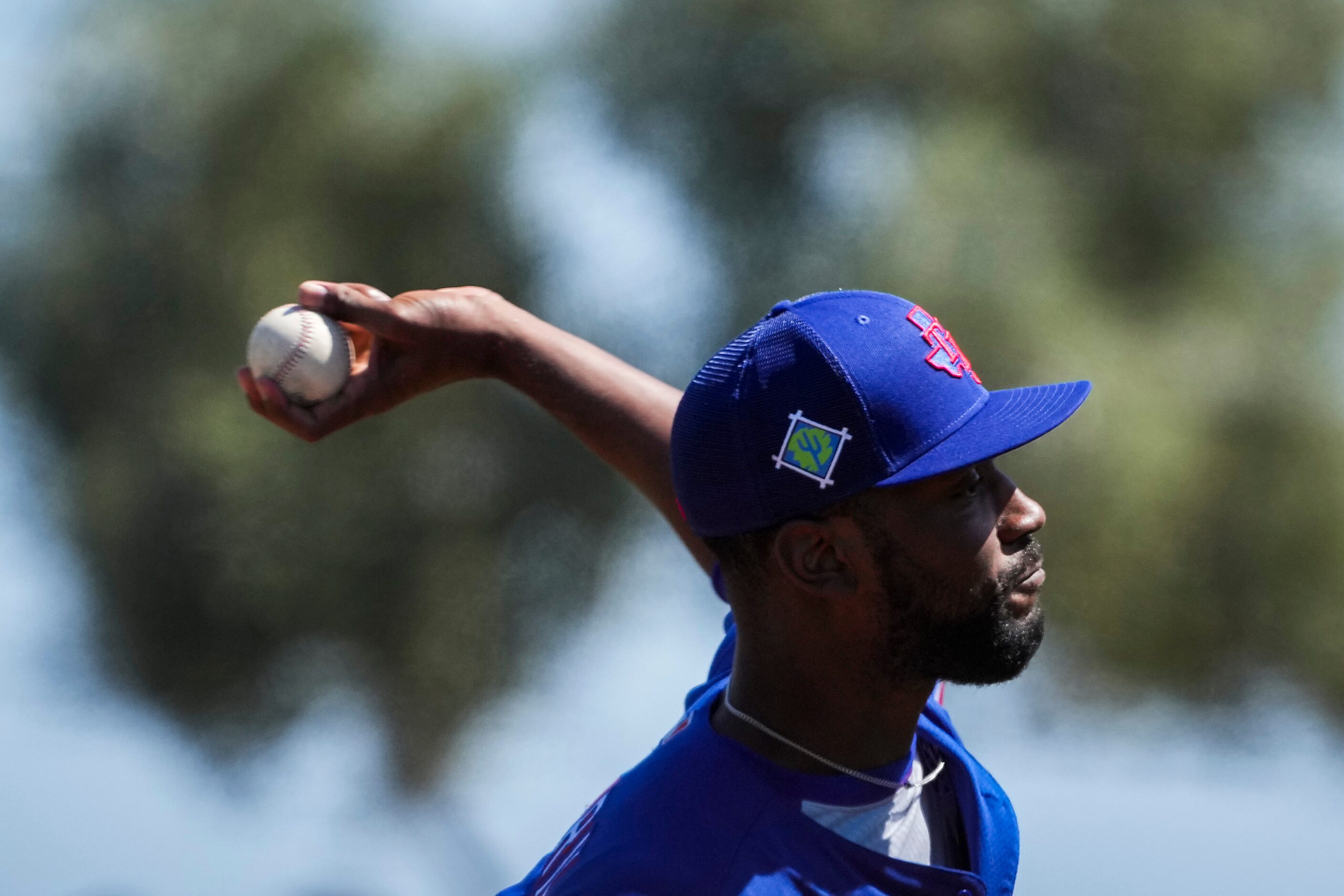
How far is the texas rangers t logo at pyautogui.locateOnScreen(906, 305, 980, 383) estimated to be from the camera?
258 cm

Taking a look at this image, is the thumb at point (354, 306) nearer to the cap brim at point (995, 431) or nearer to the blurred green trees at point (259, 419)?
the cap brim at point (995, 431)

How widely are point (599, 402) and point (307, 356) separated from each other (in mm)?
677

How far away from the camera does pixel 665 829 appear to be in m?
2.32

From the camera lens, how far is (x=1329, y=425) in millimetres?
18453

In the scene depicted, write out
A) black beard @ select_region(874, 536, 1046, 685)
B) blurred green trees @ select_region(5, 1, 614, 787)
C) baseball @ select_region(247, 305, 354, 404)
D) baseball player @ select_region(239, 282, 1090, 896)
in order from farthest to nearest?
1. blurred green trees @ select_region(5, 1, 614, 787)
2. baseball @ select_region(247, 305, 354, 404)
3. black beard @ select_region(874, 536, 1046, 685)
4. baseball player @ select_region(239, 282, 1090, 896)

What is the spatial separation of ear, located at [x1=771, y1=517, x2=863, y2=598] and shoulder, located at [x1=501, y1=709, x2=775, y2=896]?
34cm

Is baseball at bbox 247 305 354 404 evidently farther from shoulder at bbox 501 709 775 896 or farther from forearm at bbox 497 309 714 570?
shoulder at bbox 501 709 775 896

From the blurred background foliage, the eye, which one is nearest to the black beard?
the eye

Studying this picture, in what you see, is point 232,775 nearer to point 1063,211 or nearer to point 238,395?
point 238,395

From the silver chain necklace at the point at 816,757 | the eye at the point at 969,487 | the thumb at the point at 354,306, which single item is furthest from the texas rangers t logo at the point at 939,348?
the thumb at the point at 354,306

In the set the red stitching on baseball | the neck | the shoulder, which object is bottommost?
the shoulder

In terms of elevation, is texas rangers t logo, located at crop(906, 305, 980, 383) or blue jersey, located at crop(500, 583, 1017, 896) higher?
texas rangers t logo, located at crop(906, 305, 980, 383)

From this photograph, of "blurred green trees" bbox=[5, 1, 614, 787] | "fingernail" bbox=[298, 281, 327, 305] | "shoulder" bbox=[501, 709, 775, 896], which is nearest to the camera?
"shoulder" bbox=[501, 709, 775, 896]

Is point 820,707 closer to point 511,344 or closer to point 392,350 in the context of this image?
point 511,344
